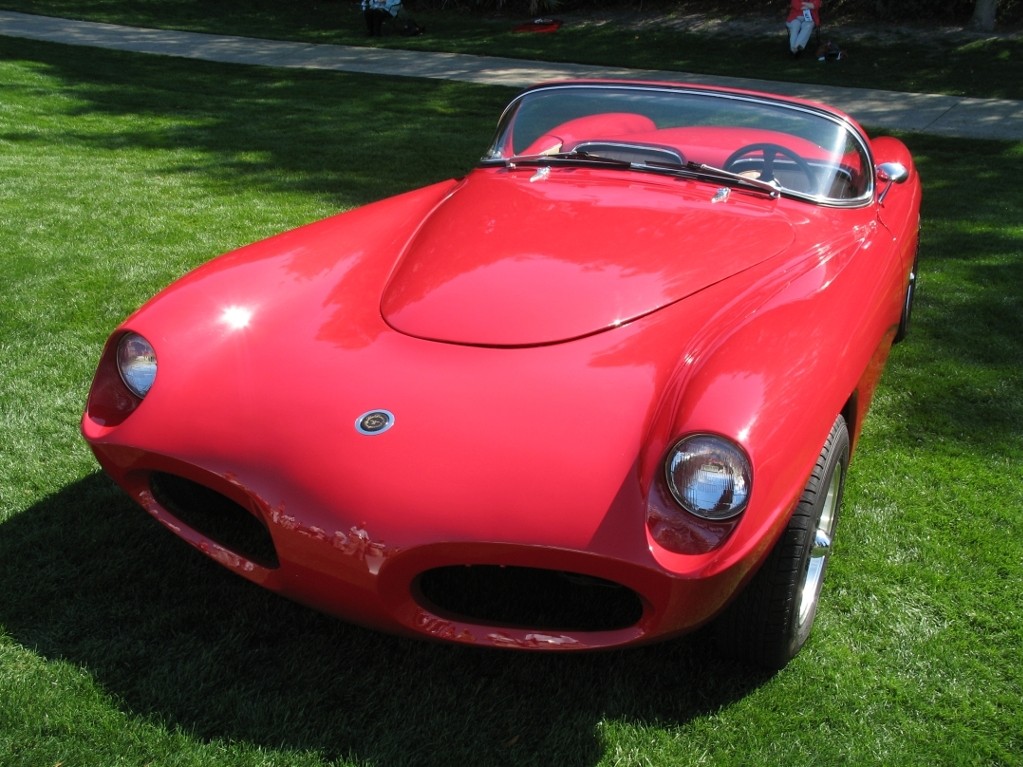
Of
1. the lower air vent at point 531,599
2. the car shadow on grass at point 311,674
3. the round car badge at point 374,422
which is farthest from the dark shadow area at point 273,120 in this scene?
the round car badge at point 374,422

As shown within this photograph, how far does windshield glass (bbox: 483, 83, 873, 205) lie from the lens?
342cm

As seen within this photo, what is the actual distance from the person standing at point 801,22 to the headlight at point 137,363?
37.7 feet

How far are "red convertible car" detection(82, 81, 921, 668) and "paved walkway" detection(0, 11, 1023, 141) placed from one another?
269 inches

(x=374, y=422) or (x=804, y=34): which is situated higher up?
(x=374, y=422)

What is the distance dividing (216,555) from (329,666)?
0.38m

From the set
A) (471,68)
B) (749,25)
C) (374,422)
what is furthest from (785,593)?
(749,25)

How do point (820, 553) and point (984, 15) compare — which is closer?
point (820, 553)

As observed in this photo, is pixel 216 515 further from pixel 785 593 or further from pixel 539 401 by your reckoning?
pixel 785 593

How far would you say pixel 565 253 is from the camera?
2.91 meters

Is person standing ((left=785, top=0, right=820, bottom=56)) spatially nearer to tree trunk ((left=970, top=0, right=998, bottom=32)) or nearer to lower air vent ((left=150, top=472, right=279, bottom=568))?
tree trunk ((left=970, top=0, right=998, bottom=32))

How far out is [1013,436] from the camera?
3.70 meters

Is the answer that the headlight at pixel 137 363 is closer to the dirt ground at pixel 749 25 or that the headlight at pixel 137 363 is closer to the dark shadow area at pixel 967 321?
the dark shadow area at pixel 967 321

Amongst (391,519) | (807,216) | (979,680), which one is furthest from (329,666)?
(807,216)

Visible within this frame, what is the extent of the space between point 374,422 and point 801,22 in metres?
11.6
